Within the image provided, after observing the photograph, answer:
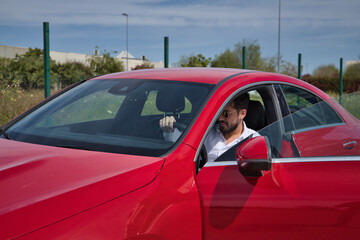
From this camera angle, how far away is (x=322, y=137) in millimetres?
2701

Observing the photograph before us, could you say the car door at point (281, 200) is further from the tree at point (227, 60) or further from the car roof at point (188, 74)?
the tree at point (227, 60)

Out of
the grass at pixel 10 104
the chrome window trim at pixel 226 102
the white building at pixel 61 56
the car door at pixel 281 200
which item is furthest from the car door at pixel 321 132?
the white building at pixel 61 56

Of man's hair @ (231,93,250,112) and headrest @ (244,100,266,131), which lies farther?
headrest @ (244,100,266,131)

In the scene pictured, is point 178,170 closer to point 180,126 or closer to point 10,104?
point 180,126

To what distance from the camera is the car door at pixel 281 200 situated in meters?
2.26

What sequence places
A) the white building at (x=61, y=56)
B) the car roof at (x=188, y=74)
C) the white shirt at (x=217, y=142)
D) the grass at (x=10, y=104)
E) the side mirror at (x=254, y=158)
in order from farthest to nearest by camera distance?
the white building at (x=61, y=56) < the grass at (x=10, y=104) < the white shirt at (x=217, y=142) < the car roof at (x=188, y=74) < the side mirror at (x=254, y=158)

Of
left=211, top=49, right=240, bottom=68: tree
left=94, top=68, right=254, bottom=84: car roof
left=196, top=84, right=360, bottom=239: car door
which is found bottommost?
left=196, top=84, right=360, bottom=239: car door

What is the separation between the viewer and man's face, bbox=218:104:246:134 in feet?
10.1

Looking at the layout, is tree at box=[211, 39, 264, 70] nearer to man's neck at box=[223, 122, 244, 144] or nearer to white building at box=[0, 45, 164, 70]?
white building at box=[0, 45, 164, 70]

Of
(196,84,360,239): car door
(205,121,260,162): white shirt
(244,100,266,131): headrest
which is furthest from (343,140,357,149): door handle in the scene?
(244,100,266,131): headrest

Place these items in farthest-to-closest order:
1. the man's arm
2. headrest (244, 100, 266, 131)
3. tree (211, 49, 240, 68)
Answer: tree (211, 49, 240, 68), headrest (244, 100, 266, 131), the man's arm

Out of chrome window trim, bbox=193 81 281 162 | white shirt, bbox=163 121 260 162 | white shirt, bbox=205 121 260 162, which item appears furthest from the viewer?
white shirt, bbox=205 121 260 162

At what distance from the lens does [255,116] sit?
359 cm

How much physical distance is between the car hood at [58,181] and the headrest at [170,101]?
69 centimetres
